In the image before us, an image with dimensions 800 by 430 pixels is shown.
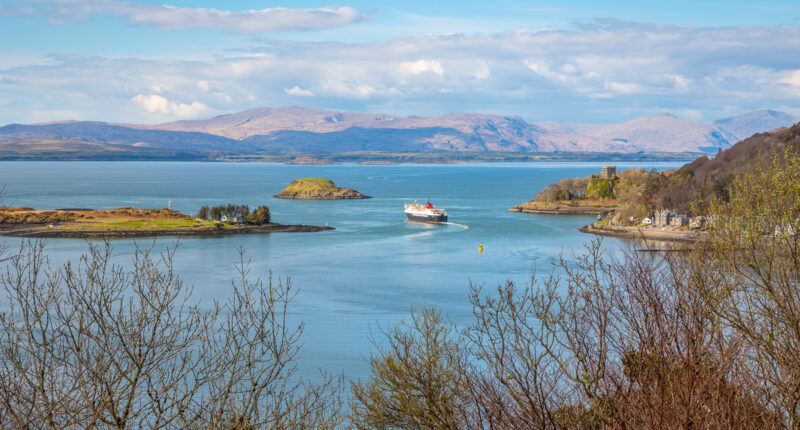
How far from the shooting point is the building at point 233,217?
4616 cm

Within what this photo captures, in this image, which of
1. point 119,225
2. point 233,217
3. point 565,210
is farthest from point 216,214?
point 565,210

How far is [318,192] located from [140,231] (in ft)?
114

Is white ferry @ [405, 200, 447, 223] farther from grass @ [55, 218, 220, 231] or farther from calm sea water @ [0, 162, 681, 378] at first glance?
grass @ [55, 218, 220, 231]

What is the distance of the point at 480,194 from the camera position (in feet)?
264

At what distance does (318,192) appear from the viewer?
75.6 m

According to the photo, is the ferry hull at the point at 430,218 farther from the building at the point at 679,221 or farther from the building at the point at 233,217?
the building at the point at 679,221

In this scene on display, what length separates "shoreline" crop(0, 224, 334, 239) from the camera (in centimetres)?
4000

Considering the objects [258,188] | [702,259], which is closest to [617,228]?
[702,259]

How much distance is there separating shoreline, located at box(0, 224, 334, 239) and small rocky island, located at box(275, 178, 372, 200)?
91.7ft

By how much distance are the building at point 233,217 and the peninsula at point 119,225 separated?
14cm

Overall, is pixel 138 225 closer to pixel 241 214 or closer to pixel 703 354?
pixel 241 214

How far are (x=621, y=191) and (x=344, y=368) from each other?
2088 inches

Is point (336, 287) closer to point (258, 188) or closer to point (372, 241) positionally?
point (372, 241)

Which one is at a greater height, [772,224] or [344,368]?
[772,224]
